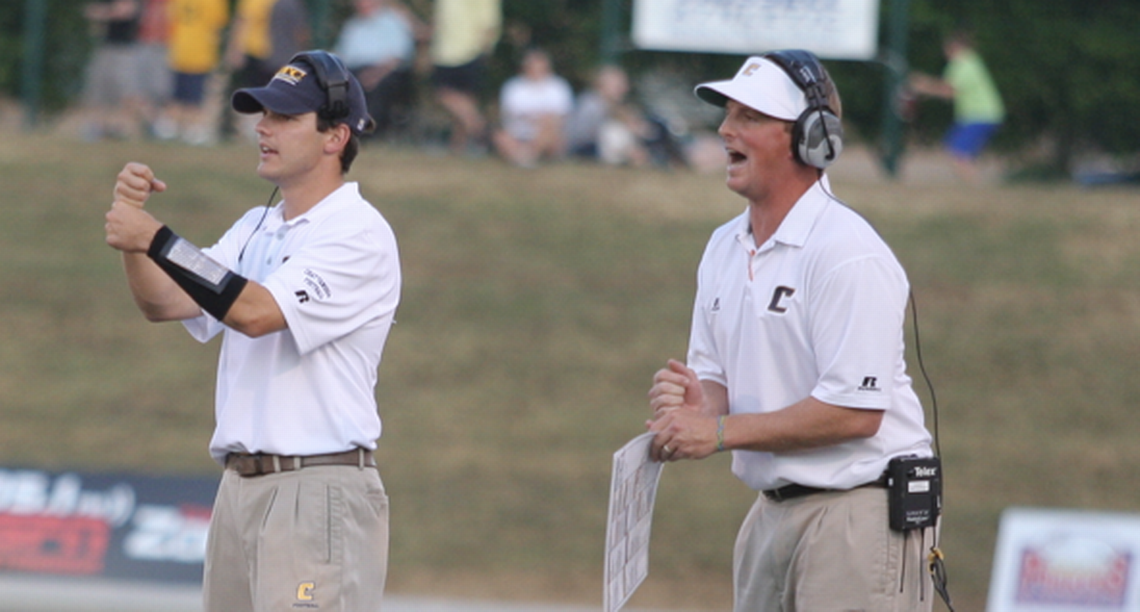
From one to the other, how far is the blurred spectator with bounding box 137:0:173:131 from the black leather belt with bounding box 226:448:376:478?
11.5 m

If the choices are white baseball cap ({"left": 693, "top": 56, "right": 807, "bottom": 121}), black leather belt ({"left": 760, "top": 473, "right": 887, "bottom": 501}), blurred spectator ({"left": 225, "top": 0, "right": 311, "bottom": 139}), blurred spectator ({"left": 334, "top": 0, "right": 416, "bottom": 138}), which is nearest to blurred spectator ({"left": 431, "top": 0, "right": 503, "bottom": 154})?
blurred spectator ({"left": 334, "top": 0, "right": 416, "bottom": 138})

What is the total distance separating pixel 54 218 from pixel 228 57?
2.20 meters

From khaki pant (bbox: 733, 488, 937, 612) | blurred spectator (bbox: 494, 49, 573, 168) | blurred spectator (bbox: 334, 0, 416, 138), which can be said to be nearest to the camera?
khaki pant (bbox: 733, 488, 937, 612)

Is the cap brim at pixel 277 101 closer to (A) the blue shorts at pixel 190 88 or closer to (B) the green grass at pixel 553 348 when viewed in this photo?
(B) the green grass at pixel 553 348

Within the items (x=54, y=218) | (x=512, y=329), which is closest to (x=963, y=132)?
(x=512, y=329)

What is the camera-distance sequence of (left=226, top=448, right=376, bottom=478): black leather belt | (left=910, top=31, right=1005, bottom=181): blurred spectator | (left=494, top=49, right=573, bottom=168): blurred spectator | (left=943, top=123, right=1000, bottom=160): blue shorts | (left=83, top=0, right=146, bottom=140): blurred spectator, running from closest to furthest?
(left=226, top=448, right=376, bottom=478): black leather belt → (left=494, top=49, right=573, bottom=168): blurred spectator → (left=83, top=0, right=146, bottom=140): blurred spectator → (left=910, top=31, right=1005, bottom=181): blurred spectator → (left=943, top=123, right=1000, bottom=160): blue shorts

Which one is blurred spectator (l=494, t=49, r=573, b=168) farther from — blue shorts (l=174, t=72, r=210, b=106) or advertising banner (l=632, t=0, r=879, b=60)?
blue shorts (l=174, t=72, r=210, b=106)

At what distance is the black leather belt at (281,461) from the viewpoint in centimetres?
434

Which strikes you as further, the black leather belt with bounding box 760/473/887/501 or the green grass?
the green grass

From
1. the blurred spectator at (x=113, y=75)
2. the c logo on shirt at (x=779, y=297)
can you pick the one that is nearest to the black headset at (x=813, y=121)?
the c logo on shirt at (x=779, y=297)

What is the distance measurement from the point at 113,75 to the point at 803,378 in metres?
12.5

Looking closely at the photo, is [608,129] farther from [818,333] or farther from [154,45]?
[818,333]

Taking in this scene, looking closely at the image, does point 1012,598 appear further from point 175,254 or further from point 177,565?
point 175,254

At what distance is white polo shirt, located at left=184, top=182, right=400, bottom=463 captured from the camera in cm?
428
